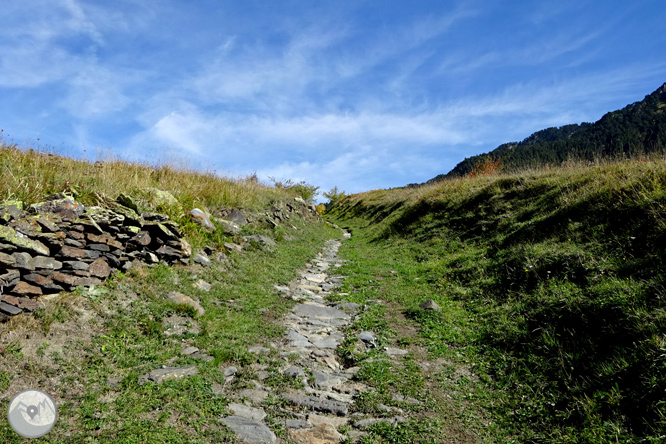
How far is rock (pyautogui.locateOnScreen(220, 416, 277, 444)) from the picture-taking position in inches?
144

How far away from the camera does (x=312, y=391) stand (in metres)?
4.68

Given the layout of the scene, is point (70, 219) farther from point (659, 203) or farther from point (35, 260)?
point (659, 203)

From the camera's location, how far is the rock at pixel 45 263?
5.20 metres

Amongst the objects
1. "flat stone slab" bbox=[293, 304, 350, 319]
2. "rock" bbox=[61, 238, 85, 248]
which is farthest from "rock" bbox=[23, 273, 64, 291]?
"flat stone slab" bbox=[293, 304, 350, 319]

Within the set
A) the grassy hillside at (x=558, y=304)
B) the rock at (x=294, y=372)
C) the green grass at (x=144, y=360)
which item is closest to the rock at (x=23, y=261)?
the green grass at (x=144, y=360)

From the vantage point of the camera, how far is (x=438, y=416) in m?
4.30

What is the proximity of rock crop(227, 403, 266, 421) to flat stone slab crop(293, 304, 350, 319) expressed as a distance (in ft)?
11.4

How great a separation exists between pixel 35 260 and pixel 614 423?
8127mm

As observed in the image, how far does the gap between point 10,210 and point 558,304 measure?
9.61 metres

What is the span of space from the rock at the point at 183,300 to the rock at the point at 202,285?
705 millimetres

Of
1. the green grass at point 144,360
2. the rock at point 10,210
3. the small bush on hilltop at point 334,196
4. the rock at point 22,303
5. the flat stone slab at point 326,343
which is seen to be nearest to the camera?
the green grass at point 144,360

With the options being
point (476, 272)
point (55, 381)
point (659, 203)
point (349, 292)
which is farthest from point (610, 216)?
point (55, 381)

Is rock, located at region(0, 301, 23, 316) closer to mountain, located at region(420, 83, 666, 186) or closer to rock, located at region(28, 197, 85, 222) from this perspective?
rock, located at region(28, 197, 85, 222)

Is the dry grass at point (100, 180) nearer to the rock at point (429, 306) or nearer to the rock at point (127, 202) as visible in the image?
the rock at point (127, 202)
